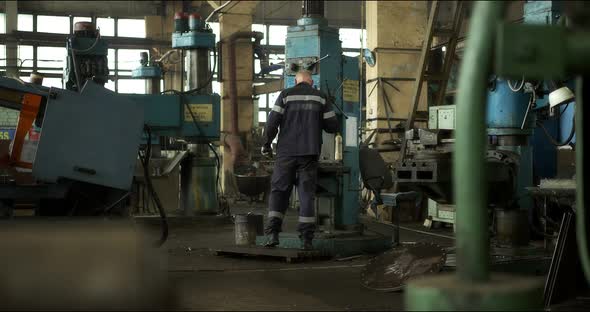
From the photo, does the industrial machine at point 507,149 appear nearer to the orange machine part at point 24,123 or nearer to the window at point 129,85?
the orange machine part at point 24,123

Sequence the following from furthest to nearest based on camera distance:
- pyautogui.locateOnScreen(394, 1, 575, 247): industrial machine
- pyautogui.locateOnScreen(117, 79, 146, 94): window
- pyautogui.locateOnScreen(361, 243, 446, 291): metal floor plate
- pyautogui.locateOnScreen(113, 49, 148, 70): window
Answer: pyautogui.locateOnScreen(117, 79, 146, 94): window
pyautogui.locateOnScreen(113, 49, 148, 70): window
pyautogui.locateOnScreen(394, 1, 575, 247): industrial machine
pyautogui.locateOnScreen(361, 243, 446, 291): metal floor plate

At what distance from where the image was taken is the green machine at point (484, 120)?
65.6 inches

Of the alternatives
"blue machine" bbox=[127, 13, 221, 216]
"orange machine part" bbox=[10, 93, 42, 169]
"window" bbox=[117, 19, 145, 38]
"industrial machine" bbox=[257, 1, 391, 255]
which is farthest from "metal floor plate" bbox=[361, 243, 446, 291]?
"window" bbox=[117, 19, 145, 38]

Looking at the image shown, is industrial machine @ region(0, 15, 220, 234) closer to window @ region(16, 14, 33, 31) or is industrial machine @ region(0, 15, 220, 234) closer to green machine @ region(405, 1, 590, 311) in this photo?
green machine @ region(405, 1, 590, 311)

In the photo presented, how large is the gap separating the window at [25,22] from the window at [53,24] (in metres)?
0.18

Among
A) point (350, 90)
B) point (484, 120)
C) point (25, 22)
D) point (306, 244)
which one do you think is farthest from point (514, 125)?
point (25, 22)

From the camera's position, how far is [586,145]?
190 cm

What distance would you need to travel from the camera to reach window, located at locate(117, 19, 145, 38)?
725 inches

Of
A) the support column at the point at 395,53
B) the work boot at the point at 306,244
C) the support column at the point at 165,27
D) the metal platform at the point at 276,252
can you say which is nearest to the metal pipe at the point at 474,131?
the metal platform at the point at 276,252

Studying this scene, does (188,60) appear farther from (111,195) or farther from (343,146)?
(111,195)

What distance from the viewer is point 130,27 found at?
60.8 ft

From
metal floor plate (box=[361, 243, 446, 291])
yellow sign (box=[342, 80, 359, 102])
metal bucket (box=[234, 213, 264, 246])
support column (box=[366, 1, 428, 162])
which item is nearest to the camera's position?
metal floor plate (box=[361, 243, 446, 291])

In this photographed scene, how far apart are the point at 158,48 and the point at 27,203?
38.9 ft

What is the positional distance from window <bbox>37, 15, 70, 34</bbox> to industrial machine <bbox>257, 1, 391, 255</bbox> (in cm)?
1327
